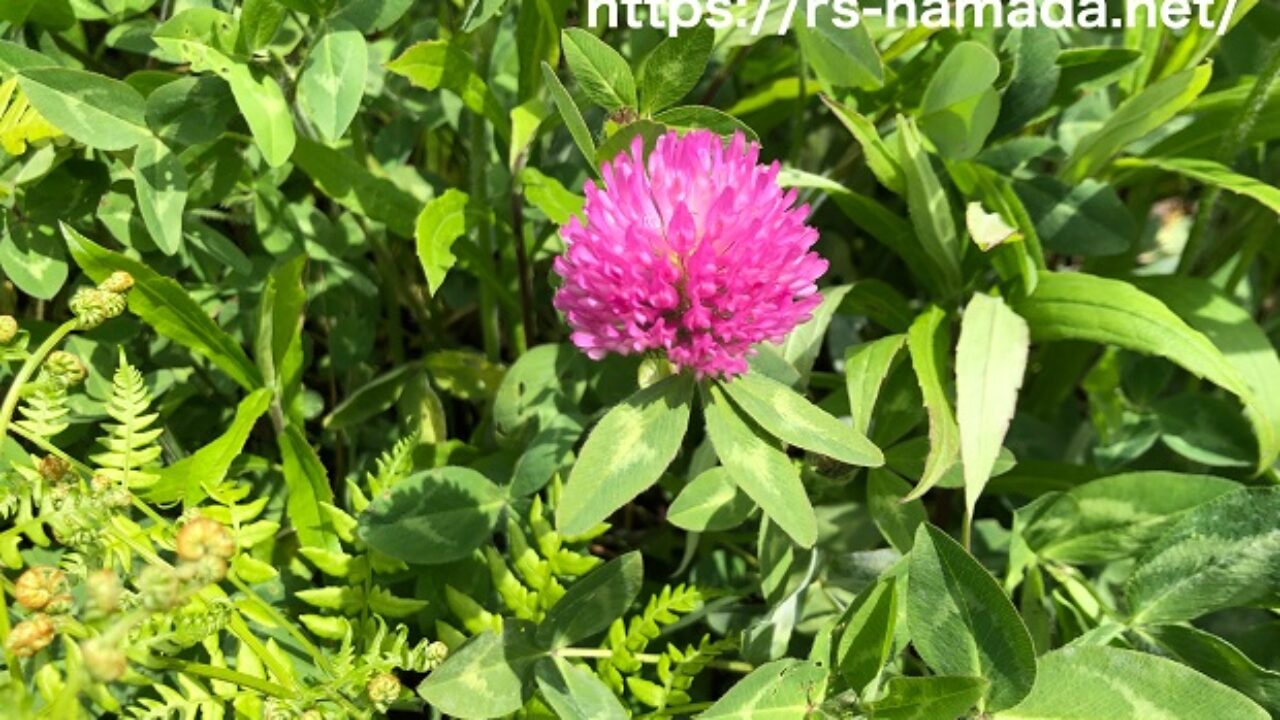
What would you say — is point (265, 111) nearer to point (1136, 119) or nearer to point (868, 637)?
point (868, 637)

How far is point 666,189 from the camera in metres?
0.96

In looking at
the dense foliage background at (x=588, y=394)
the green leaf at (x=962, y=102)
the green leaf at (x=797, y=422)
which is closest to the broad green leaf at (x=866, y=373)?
the dense foliage background at (x=588, y=394)

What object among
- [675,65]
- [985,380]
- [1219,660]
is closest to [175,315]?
[675,65]

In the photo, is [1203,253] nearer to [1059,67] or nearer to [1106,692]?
[1059,67]

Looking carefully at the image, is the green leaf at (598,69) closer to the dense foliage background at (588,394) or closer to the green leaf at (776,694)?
the dense foliage background at (588,394)

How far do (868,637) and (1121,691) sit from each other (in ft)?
0.65

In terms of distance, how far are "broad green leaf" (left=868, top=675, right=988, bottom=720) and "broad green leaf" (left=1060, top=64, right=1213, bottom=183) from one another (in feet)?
1.99

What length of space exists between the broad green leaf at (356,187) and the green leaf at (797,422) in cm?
44

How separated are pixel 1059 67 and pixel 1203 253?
0.44 metres

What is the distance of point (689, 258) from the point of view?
3.12 ft

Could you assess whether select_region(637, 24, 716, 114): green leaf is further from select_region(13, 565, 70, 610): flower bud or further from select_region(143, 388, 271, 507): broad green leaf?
select_region(13, 565, 70, 610): flower bud

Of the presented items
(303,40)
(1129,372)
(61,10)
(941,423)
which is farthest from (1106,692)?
(61,10)

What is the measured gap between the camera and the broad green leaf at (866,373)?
1.15m

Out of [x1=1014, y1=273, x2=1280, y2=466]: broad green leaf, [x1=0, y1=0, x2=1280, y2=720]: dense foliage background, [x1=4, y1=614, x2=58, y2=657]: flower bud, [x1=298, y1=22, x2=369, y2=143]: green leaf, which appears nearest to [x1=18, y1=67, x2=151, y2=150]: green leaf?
[x1=0, y1=0, x2=1280, y2=720]: dense foliage background
